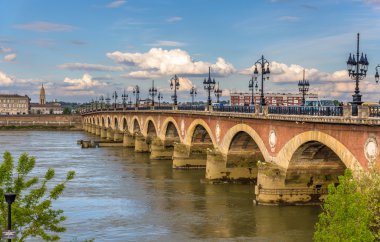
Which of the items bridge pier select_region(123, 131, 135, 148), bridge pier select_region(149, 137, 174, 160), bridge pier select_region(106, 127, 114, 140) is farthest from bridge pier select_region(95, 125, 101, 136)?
bridge pier select_region(149, 137, 174, 160)

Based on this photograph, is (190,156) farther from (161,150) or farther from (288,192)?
(288,192)

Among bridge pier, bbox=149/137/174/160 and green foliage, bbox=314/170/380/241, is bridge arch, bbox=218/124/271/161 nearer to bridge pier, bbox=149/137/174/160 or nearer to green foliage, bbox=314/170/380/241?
green foliage, bbox=314/170/380/241

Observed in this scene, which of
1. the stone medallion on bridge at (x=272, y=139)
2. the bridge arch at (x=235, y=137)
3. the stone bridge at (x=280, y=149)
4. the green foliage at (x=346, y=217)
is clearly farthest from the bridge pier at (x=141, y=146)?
the green foliage at (x=346, y=217)

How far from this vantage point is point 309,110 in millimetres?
35594

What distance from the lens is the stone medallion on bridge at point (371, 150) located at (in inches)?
1082

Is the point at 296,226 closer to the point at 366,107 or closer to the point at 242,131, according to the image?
the point at 366,107

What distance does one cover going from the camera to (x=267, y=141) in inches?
1651

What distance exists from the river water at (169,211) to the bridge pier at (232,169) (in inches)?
71.2

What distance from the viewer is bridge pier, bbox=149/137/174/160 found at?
76.3 metres

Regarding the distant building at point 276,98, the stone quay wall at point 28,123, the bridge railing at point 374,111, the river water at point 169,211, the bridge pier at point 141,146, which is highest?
the distant building at point 276,98

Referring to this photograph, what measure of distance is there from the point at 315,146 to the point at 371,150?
375 inches

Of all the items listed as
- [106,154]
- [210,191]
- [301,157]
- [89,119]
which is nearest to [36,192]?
[301,157]

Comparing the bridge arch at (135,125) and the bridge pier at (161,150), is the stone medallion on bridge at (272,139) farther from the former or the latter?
the bridge arch at (135,125)

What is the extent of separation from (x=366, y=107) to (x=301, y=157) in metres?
10.4
